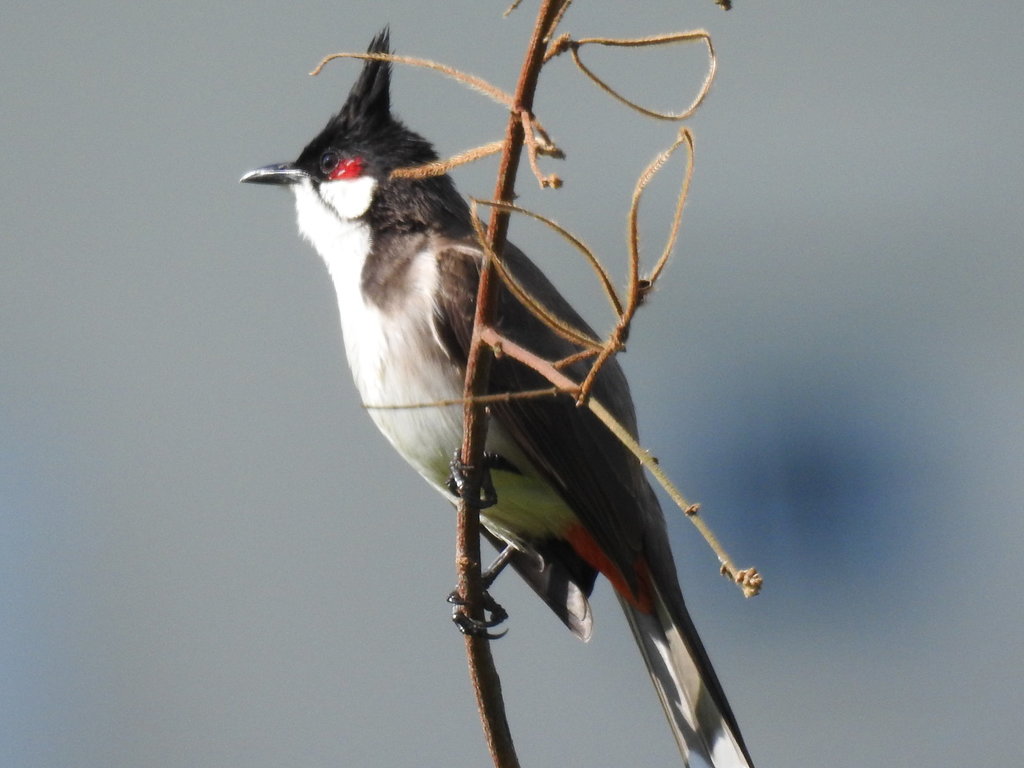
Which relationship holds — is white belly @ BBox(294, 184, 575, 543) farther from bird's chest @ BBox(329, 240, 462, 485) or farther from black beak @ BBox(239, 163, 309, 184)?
black beak @ BBox(239, 163, 309, 184)

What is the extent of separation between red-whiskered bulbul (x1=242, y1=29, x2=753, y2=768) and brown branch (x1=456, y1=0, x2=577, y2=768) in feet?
1.53

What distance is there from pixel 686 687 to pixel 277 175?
1.16 metres

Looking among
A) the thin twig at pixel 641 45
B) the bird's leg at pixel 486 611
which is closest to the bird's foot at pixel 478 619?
the bird's leg at pixel 486 611

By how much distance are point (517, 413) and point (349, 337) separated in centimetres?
31

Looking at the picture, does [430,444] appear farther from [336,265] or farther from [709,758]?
[709,758]

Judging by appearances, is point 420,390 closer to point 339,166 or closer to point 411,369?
point 411,369

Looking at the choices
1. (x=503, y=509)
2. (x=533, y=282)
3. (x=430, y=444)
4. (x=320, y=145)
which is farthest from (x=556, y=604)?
→ (x=320, y=145)

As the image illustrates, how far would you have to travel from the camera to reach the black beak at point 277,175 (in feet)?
7.83

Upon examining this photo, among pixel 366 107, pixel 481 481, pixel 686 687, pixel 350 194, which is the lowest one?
pixel 686 687

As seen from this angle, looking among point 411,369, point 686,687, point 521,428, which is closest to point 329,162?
point 411,369

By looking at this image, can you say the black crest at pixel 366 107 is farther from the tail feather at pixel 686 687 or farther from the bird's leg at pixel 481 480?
the tail feather at pixel 686 687

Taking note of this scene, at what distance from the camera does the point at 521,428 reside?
190 cm

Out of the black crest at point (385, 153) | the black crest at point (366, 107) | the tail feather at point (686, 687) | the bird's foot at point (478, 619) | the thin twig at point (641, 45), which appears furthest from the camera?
the black crest at point (366, 107)

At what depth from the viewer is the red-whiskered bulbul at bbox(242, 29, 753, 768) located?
1896 millimetres
